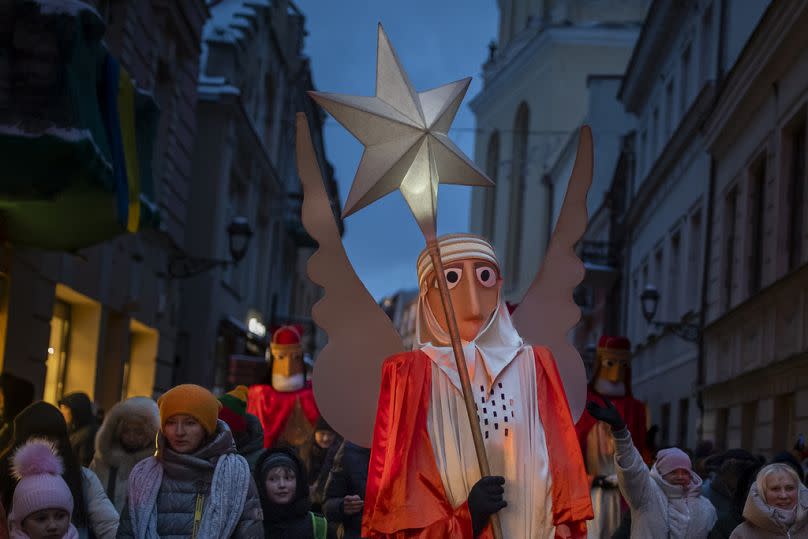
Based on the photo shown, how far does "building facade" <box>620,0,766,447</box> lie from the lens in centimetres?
2400

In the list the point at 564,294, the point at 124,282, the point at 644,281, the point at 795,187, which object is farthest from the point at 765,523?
the point at 644,281

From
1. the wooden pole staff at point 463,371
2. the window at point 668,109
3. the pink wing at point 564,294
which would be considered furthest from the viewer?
the window at point 668,109

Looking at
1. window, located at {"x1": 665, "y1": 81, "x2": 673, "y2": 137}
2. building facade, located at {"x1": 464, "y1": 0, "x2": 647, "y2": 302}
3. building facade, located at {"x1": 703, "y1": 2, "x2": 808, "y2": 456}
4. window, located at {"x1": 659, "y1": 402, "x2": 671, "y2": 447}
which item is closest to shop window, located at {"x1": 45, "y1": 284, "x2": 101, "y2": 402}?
building facade, located at {"x1": 703, "y1": 2, "x2": 808, "y2": 456}

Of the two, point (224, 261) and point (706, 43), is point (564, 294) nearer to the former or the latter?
point (224, 261)

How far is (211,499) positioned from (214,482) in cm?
7

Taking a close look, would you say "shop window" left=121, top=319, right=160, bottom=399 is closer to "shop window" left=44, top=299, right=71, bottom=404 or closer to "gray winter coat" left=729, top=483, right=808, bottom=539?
"shop window" left=44, top=299, right=71, bottom=404

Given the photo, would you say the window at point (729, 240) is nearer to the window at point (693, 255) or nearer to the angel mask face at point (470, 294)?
the window at point (693, 255)

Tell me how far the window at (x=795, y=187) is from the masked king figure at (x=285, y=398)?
7098 millimetres

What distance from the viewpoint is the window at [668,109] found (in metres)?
29.7

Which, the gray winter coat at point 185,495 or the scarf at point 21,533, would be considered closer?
the scarf at point 21,533

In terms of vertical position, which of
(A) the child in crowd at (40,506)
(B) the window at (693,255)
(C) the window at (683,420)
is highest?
(B) the window at (693,255)

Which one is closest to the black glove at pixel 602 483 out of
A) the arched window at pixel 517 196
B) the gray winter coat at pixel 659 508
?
the gray winter coat at pixel 659 508

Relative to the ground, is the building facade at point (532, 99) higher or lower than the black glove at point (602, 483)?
higher

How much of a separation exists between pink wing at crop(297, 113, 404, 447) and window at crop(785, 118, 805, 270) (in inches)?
455
